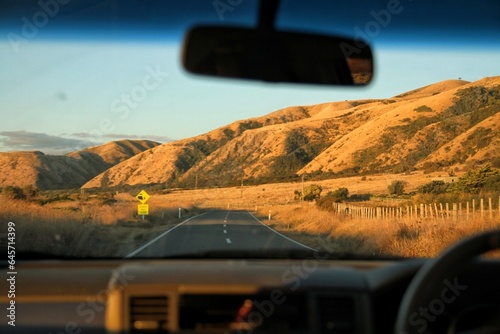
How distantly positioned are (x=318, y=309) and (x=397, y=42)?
2.98 m

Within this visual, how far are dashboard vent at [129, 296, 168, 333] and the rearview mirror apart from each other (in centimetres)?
148

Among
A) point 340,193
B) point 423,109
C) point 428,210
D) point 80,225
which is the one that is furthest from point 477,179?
point 80,225

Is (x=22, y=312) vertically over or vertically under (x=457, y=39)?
under

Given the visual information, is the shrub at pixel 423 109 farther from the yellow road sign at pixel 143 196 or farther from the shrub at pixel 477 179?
the yellow road sign at pixel 143 196

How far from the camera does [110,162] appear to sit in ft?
22.8

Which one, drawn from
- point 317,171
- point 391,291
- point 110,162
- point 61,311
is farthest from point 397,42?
point 61,311

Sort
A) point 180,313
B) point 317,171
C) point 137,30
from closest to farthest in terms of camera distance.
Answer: point 180,313, point 137,30, point 317,171

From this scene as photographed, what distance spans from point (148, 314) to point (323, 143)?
14.0ft

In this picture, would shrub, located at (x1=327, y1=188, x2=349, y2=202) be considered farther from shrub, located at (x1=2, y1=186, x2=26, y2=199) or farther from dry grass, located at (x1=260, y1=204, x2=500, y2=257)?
shrub, located at (x1=2, y1=186, x2=26, y2=199)

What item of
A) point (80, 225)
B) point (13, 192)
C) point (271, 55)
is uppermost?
point (271, 55)

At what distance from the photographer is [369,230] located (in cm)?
898

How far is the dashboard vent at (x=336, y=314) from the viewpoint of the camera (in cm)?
407

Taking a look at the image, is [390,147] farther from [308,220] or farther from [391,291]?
[391,291]

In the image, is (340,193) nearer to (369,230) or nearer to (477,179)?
(369,230)
